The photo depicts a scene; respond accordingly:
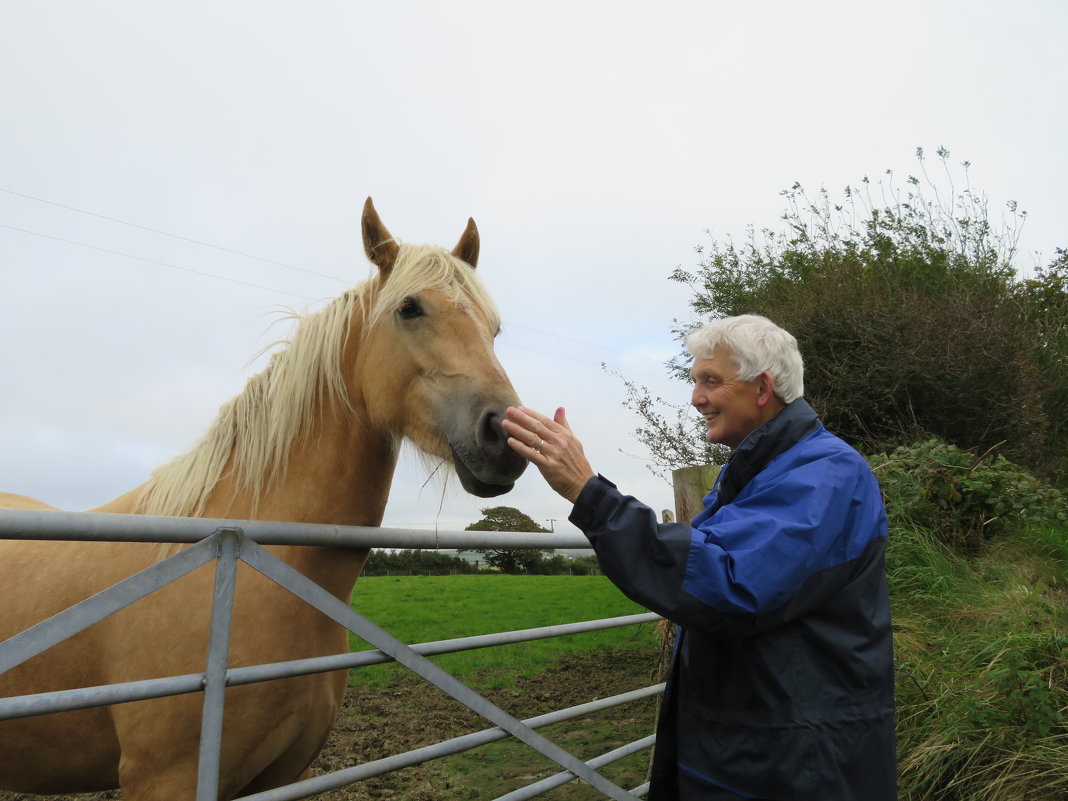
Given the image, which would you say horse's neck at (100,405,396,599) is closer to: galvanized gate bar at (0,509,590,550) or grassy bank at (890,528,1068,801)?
galvanized gate bar at (0,509,590,550)

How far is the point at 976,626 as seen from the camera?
397 cm

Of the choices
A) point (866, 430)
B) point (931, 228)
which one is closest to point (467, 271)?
point (866, 430)

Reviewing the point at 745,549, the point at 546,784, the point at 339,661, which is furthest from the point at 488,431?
the point at 546,784

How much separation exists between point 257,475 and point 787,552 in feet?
5.31

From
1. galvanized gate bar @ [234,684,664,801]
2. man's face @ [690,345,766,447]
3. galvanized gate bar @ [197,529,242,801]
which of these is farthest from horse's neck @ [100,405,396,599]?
man's face @ [690,345,766,447]

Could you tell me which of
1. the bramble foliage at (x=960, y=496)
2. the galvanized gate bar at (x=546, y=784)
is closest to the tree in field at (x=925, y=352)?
the bramble foliage at (x=960, y=496)

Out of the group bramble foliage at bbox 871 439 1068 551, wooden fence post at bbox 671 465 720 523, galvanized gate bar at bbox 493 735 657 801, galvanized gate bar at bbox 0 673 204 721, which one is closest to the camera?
galvanized gate bar at bbox 0 673 204 721

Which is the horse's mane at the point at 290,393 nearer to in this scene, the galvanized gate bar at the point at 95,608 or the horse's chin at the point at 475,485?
the horse's chin at the point at 475,485

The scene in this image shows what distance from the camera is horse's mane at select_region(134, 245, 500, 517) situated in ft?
7.42

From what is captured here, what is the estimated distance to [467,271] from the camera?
245 cm

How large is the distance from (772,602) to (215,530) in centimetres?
112

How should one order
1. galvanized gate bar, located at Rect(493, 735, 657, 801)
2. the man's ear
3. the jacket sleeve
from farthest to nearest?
galvanized gate bar, located at Rect(493, 735, 657, 801)
the man's ear
the jacket sleeve

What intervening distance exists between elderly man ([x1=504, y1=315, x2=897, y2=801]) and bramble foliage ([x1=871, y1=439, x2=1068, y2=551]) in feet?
13.3

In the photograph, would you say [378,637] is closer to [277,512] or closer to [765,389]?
[277,512]
